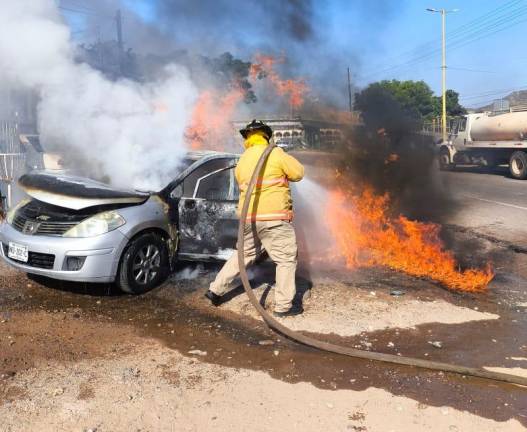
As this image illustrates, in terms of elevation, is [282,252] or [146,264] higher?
[282,252]

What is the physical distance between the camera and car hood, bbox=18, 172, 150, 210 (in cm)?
488

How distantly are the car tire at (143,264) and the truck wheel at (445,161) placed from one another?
2101 centimetres

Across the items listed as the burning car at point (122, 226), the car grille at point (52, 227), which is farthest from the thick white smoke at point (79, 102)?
the car grille at point (52, 227)

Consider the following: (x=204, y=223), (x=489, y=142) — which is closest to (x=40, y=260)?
(x=204, y=223)

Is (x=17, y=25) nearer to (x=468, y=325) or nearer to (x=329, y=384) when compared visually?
(x=329, y=384)

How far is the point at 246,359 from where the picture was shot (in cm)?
388

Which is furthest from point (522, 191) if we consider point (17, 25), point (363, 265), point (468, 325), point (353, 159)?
point (17, 25)

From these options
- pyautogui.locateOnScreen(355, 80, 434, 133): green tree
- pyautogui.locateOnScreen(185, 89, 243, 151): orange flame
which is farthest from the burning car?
pyautogui.locateOnScreen(355, 80, 434, 133): green tree

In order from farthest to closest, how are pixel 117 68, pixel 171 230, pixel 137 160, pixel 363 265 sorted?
pixel 117 68 < pixel 363 265 < pixel 137 160 < pixel 171 230

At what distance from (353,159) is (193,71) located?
4.06m

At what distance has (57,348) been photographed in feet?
13.2

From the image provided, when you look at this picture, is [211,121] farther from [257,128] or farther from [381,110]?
[381,110]

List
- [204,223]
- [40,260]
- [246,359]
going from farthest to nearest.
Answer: [204,223] → [40,260] → [246,359]

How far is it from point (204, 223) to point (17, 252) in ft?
6.47
